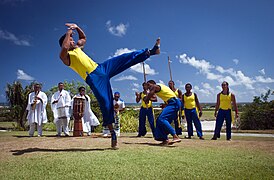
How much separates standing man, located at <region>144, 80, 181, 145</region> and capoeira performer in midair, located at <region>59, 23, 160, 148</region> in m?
1.35

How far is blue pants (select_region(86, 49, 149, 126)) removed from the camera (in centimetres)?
560

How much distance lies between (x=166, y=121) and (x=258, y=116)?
1432 cm

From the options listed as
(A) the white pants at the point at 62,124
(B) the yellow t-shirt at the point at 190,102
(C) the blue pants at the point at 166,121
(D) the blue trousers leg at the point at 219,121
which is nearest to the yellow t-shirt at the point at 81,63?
(C) the blue pants at the point at 166,121

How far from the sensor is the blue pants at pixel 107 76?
560 cm

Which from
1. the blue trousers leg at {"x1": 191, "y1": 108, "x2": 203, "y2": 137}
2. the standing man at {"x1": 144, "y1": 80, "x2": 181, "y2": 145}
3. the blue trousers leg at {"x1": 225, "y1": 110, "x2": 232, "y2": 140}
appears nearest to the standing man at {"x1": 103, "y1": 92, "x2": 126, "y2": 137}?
the blue trousers leg at {"x1": 191, "y1": 108, "x2": 203, "y2": 137}

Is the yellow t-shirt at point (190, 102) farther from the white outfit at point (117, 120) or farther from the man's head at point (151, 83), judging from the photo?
the man's head at point (151, 83)

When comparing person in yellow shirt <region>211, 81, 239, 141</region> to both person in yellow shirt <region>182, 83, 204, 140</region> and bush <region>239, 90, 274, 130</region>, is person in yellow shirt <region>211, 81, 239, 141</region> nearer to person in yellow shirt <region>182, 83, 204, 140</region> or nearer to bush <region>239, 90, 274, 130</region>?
person in yellow shirt <region>182, 83, 204, 140</region>

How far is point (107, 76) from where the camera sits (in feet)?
18.9

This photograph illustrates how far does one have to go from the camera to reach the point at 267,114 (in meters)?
18.2

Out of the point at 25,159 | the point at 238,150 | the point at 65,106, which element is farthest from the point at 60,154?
the point at 65,106

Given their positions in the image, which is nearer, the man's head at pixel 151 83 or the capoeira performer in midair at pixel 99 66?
the capoeira performer in midair at pixel 99 66

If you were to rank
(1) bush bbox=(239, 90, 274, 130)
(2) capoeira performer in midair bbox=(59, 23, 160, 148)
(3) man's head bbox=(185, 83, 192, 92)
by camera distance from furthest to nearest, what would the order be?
(1) bush bbox=(239, 90, 274, 130) → (3) man's head bbox=(185, 83, 192, 92) → (2) capoeira performer in midair bbox=(59, 23, 160, 148)

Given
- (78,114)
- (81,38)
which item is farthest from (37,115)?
(81,38)

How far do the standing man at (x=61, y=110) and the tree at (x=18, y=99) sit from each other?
37.1ft
